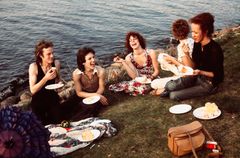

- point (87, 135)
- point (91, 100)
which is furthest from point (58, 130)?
point (91, 100)

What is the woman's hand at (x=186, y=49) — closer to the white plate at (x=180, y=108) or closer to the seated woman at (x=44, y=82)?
the white plate at (x=180, y=108)

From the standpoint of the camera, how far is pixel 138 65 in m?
9.50

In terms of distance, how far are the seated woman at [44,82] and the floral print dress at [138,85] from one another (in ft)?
6.32

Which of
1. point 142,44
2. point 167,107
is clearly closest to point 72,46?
point 142,44

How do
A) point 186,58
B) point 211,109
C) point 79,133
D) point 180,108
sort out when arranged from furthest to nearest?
point 186,58
point 180,108
point 79,133
point 211,109

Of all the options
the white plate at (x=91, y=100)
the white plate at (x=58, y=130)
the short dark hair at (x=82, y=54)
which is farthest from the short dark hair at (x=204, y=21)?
the white plate at (x=58, y=130)

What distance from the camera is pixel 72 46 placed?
1989cm

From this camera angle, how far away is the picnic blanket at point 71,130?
6.78 m

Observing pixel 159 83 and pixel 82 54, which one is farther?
pixel 159 83

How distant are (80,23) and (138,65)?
635 inches

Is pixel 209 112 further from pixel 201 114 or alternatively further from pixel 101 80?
pixel 101 80

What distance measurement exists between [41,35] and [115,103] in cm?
1414

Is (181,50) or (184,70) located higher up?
(181,50)

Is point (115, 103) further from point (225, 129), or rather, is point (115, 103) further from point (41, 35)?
point (41, 35)
